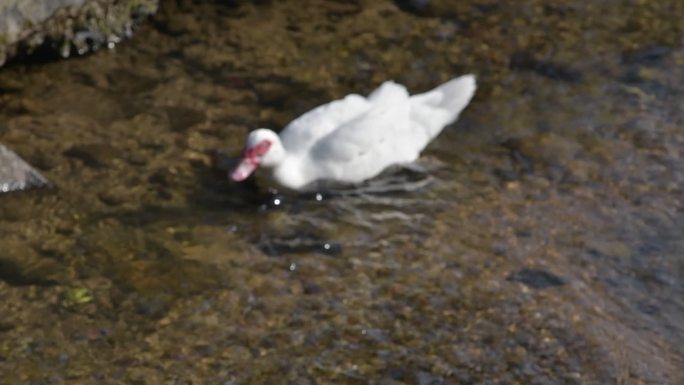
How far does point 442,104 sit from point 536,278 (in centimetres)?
153

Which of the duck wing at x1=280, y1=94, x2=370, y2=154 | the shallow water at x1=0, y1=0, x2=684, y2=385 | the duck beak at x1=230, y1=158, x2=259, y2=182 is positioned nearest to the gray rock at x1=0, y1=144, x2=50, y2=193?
the shallow water at x1=0, y1=0, x2=684, y2=385

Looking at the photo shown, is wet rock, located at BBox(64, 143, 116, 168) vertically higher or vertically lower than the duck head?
lower

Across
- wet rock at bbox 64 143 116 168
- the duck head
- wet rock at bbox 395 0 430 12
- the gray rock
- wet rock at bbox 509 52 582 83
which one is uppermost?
wet rock at bbox 395 0 430 12

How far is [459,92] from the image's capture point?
25.4 ft

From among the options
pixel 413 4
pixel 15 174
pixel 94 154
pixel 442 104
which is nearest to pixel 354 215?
pixel 442 104

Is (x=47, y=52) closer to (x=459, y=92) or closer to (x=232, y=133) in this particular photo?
(x=232, y=133)

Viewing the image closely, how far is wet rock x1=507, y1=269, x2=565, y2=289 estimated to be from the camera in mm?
6398

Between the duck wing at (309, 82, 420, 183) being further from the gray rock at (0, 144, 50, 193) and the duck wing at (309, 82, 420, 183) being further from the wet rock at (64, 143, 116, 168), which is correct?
the gray rock at (0, 144, 50, 193)

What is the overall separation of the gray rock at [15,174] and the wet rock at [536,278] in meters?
2.26

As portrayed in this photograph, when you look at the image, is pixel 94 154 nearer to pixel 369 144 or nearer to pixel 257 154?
pixel 257 154

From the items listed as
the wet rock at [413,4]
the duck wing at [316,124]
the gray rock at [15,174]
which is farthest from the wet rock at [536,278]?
the wet rock at [413,4]

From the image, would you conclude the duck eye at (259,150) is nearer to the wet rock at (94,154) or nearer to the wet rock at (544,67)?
the wet rock at (94,154)

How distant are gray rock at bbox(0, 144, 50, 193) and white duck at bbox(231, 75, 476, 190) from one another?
93 cm

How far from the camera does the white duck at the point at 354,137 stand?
7199 mm
